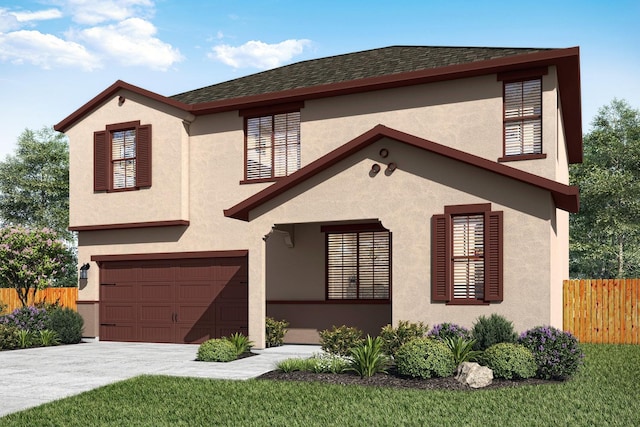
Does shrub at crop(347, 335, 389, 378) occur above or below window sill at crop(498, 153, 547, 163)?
below

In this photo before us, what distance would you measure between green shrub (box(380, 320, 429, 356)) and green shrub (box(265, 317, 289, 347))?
196 inches

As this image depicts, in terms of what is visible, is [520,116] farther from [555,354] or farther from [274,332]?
[274,332]

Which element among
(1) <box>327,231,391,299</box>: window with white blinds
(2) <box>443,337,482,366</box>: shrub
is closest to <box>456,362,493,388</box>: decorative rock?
(2) <box>443,337,482,366</box>: shrub

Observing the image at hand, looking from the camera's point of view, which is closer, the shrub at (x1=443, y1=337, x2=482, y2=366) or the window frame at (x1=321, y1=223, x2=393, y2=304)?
the shrub at (x1=443, y1=337, x2=482, y2=366)

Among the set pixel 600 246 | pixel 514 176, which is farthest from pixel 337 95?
pixel 600 246

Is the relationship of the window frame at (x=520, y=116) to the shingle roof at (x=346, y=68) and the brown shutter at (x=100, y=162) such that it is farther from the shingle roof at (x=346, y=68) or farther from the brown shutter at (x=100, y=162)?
the brown shutter at (x=100, y=162)

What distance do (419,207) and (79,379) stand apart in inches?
316

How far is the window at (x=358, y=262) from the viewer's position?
19328mm

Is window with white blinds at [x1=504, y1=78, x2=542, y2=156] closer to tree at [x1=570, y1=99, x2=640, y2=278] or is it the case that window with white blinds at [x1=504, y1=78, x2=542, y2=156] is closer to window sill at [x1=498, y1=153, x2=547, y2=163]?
window sill at [x1=498, y1=153, x2=547, y2=163]

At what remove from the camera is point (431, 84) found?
17938mm

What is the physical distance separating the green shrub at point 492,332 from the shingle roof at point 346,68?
23.7 feet

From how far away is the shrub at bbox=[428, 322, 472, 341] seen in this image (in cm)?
1412

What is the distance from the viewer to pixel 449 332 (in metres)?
14.2

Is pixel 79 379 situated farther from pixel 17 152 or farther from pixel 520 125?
pixel 17 152
